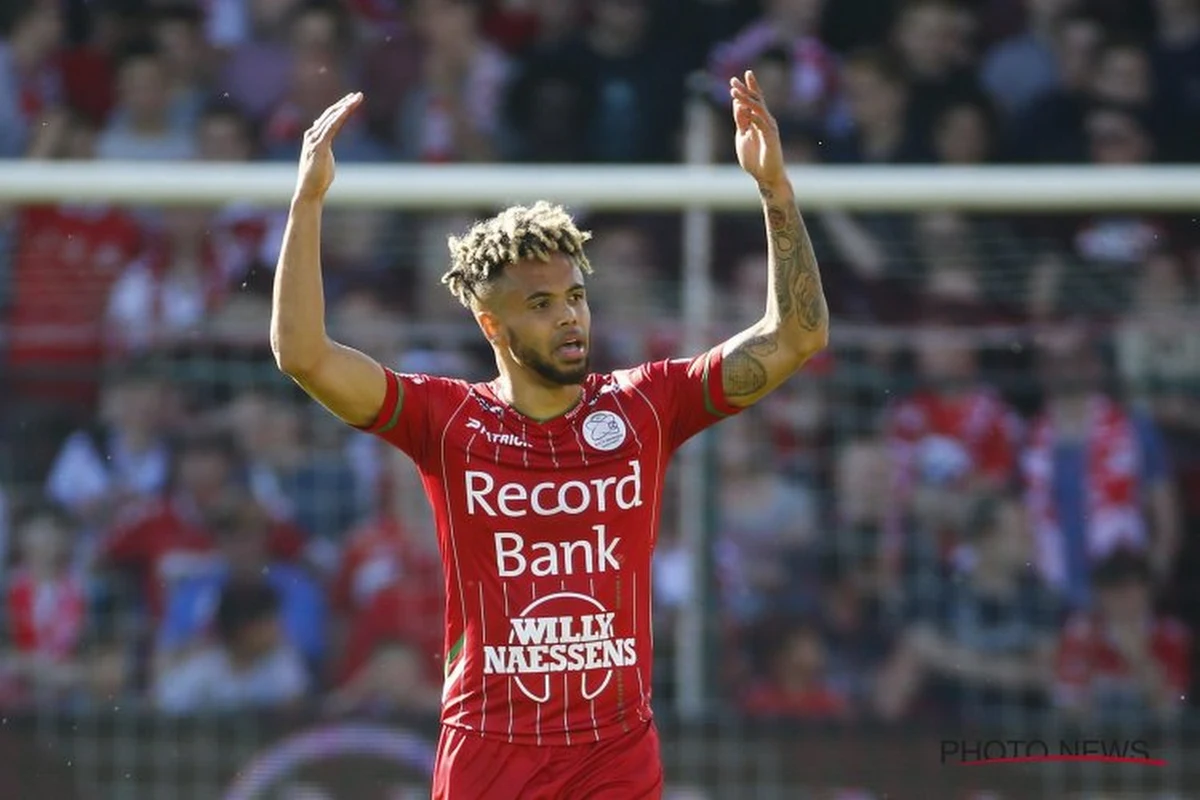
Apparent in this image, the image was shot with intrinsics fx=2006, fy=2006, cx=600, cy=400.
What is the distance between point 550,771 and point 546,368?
93 cm

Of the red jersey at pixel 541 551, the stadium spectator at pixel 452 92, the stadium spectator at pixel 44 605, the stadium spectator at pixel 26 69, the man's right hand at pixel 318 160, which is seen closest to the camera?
the man's right hand at pixel 318 160

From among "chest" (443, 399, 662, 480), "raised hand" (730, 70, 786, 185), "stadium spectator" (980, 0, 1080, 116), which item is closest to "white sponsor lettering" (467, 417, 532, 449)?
"chest" (443, 399, 662, 480)

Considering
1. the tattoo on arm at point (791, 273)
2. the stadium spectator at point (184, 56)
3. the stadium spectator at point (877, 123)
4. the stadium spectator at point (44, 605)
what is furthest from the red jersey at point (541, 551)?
the stadium spectator at point (184, 56)

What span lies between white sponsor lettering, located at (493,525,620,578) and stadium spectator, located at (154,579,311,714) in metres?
3.08

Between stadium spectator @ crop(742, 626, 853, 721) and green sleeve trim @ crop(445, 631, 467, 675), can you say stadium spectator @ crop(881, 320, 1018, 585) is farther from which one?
green sleeve trim @ crop(445, 631, 467, 675)

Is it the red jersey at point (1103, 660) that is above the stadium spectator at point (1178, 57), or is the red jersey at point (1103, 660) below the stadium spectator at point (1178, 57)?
below

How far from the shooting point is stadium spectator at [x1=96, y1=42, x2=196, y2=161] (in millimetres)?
9008

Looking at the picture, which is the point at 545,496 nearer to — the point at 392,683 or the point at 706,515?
the point at 706,515

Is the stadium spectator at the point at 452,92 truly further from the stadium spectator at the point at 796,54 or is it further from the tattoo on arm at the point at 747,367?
the tattoo on arm at the point at 747,367

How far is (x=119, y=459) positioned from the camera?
7785mm

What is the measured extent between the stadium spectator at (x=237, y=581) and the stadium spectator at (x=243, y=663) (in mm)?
35

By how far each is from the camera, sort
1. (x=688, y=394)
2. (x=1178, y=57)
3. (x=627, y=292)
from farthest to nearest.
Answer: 1. (x=1178, y=57)
2. (x=627, y=292)
3. (x=688, y=394)

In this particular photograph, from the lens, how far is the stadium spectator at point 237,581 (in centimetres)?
760

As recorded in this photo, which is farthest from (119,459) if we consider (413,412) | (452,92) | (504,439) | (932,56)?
(932,56)
